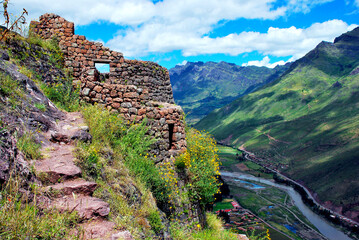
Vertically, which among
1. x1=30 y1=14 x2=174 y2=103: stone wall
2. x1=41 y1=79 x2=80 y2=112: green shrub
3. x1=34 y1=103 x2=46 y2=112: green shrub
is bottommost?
x1=34 y1=103 x2=46 y2=112: green shrub

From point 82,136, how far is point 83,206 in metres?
2.55

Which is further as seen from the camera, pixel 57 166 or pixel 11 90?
pixel 11 90

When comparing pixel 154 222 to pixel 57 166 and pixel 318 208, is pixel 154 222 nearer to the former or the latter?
pixel 57 166

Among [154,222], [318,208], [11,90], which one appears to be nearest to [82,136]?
[11,90]

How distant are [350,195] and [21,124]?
105 m

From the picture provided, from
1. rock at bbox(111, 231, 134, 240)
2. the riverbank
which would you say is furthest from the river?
rock at bbox(111, 231, 134, 240)

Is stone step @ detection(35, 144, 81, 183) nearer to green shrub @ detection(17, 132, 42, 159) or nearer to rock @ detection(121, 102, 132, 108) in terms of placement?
green shrub @ detection(17, 132, 42, 159)

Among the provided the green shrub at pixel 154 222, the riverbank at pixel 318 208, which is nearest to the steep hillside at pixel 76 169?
the green shrub at pixel 154 222

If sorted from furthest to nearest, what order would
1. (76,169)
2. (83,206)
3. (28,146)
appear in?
(76,169) → (28,146) → (83,206)

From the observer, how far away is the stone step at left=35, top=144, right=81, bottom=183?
15.2 feet

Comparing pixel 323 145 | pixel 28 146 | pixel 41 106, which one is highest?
pixel 41 106

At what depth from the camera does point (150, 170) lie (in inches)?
305

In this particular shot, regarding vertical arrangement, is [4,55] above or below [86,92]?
above

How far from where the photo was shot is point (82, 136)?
6383mm
